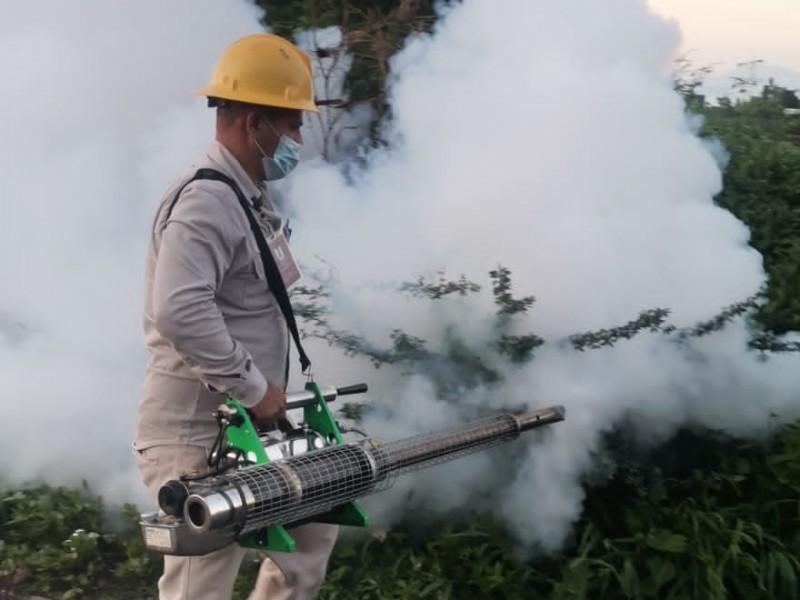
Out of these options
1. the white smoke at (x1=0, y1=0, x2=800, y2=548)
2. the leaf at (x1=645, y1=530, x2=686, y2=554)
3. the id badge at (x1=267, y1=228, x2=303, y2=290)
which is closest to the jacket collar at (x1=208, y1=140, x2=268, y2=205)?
the id badge at (x1=267, y1=228, x2=303, y2=290)

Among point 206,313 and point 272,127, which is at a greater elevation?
point 272,127

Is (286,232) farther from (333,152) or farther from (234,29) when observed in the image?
(234,29)

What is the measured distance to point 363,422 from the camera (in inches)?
177

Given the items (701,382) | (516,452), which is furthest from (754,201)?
(516,452)

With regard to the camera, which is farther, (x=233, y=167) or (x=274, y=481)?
(x=233, y=167)

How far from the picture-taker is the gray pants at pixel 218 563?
10.4ft

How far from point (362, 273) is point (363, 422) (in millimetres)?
647

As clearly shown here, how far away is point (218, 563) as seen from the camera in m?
3.19

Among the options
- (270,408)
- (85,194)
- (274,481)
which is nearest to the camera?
(274,481)

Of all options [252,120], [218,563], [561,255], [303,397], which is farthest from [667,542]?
[252,120]

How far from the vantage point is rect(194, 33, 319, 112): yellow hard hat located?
315 centimetres

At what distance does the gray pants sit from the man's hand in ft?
0.71

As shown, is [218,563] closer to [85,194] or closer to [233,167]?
[233,167]

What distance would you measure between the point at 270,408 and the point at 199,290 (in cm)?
40
